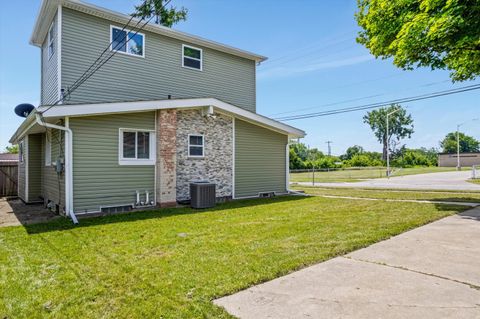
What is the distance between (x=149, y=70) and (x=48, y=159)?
516 cm

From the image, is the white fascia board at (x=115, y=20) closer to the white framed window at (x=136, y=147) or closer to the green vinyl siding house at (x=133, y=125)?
the green vinyl siding house at (x=133, y=125)

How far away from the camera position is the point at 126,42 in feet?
36.5

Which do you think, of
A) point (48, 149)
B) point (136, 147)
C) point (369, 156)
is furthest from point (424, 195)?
point (369, 156)

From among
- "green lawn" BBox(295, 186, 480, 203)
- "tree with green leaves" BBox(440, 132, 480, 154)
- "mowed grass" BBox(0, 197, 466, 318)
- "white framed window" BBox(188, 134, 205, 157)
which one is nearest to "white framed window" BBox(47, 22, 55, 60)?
"white framed window" BBox(188, 134, 205, 157)

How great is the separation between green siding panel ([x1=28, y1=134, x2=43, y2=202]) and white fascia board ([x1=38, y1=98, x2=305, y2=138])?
5705 mm

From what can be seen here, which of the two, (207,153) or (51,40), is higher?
(51,40)

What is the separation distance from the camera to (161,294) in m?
3.32

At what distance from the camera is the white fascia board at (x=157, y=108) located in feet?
26.0

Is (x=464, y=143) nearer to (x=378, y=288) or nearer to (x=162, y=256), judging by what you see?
(x=378, y=288)

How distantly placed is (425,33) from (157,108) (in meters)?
8.77

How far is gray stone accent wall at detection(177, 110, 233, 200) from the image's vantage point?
11.0 meters

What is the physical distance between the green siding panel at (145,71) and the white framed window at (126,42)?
0.18m

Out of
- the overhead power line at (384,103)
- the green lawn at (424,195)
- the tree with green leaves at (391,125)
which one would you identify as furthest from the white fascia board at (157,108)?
the tree with green leaves at (391,125)

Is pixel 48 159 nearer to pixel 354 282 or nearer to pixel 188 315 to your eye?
pixel 188 315
